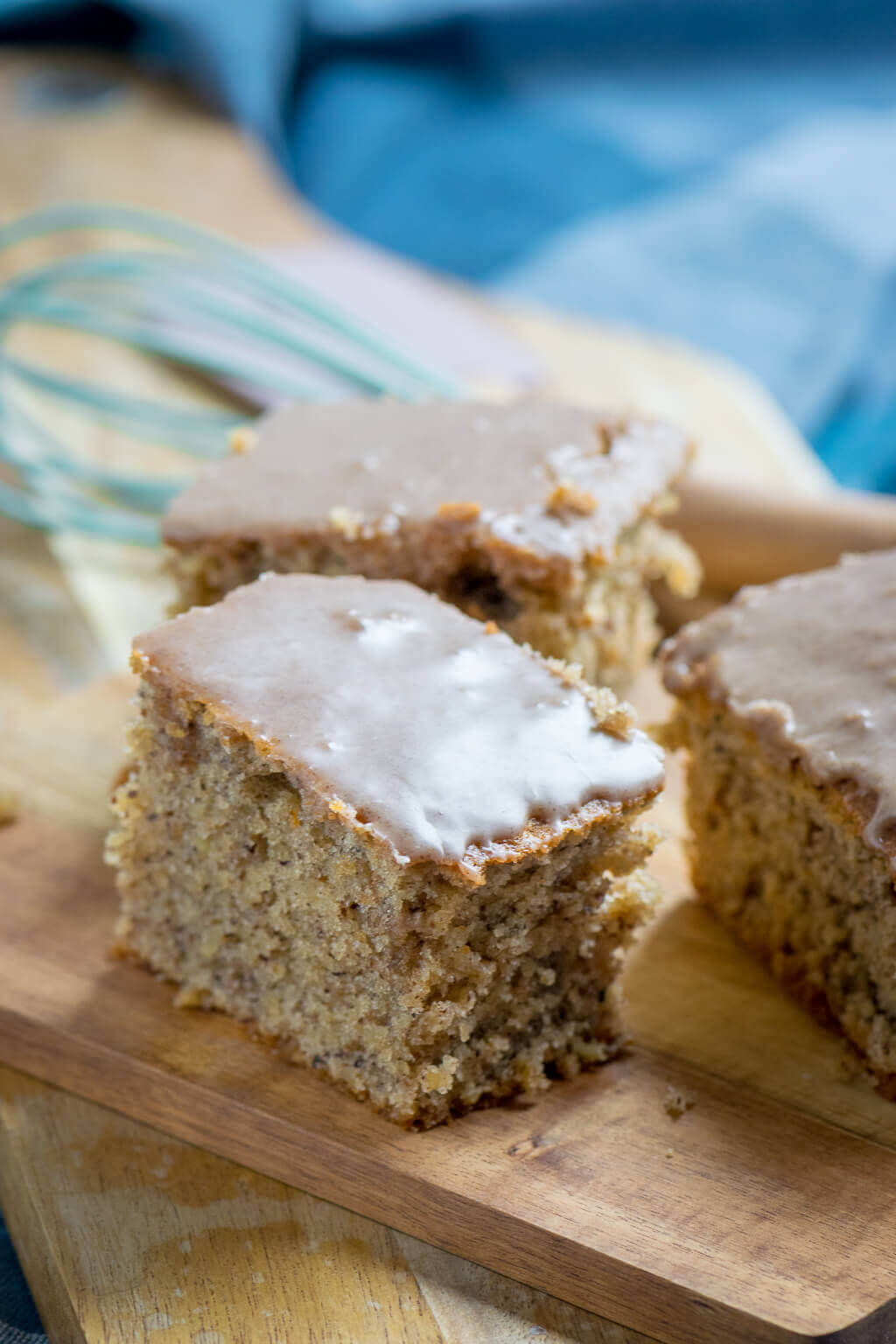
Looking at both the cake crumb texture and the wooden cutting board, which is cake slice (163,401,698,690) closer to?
the cake crumb texture

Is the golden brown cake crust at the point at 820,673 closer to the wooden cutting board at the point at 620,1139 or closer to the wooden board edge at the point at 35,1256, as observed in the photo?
the wooden cutting board at the point at 620,1139

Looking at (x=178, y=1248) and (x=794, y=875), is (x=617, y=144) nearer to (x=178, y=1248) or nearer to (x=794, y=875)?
(x=794, y=875)

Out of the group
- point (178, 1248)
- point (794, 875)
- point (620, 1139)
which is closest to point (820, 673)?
point (794, 875)

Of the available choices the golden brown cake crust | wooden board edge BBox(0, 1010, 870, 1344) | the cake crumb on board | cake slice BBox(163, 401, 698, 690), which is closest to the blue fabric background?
cake slice BBox(163, 401, 698, 690)

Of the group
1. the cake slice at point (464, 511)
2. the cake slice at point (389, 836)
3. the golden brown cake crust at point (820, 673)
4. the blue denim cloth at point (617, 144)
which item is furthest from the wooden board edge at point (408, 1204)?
the blue denim cloth at point (617, 144)

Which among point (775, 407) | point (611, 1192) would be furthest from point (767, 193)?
point (611, 1192)

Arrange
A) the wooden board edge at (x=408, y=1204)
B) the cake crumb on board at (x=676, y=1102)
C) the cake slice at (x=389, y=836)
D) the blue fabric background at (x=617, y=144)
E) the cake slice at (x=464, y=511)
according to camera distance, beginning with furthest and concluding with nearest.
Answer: the blue fabric background at (x=617, y=144) → the cake slice at (x=464, y=511) → the cake crumb on board at (x=676, y=1102) → the cake slice at (x=389, y=836) → the wooden board edge at (x=408, y=1204)
